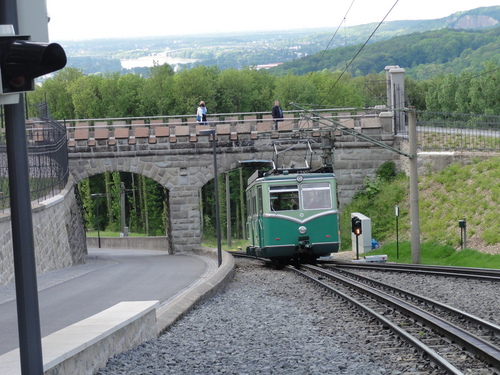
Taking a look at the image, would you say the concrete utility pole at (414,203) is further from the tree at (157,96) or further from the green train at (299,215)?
the tree at (157,96)

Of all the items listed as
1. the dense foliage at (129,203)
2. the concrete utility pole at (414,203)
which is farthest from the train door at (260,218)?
the dense foliage at (129,203)

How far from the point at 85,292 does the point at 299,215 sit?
9.78 meters

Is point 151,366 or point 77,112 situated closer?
point 151,366

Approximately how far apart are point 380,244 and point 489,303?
66.0 feet

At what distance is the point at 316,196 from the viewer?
25234mm

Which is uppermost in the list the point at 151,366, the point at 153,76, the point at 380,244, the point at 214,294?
the point at 153,76

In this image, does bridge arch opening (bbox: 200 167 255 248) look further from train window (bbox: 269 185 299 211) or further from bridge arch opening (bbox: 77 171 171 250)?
train window (bbox: 269 185 299 211)

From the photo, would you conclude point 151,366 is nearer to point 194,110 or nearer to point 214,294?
point 214,294

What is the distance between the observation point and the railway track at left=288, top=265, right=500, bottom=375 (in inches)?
356

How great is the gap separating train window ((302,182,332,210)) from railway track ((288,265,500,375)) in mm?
7671

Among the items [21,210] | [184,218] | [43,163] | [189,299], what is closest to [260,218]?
[43,163]

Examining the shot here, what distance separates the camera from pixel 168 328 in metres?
11.5

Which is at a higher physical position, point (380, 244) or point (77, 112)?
point (77, 112)

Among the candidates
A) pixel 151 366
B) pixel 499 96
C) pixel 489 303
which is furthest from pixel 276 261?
pixel 499 96
